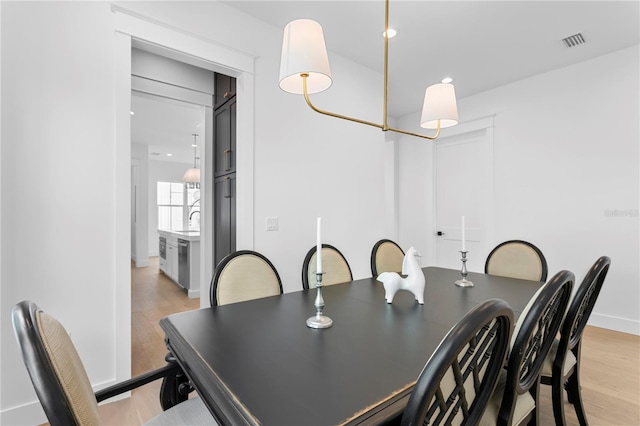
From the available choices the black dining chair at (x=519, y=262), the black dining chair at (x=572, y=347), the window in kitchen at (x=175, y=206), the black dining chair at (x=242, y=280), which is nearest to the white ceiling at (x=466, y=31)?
the black dining chair at (x=519, y=262)

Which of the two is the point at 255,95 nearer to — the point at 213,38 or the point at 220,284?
the point at 213,38

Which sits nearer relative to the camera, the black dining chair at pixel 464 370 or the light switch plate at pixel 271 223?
the black dining chair at pixel 464 370

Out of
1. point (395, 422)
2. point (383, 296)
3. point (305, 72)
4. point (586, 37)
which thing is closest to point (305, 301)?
point (383, 296)

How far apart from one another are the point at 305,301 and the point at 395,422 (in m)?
0.84

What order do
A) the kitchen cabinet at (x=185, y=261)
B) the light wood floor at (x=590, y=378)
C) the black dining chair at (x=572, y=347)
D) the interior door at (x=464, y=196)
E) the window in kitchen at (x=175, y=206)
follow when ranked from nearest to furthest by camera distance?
the black dining chair at (x=572, y=347) → the light wood floor at (x=590, y=378) → the interior door at (x=464, y=196) → the kitchen cabinet at (x=185, y=261) → the window in kitchen at (x=175, y=206)

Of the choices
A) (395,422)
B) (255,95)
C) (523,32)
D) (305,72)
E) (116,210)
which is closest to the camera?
(395,422)

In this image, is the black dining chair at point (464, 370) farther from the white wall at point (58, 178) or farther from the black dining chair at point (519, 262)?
the white wall at point (58, 178)

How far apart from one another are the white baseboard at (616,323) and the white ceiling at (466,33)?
2.66 meters

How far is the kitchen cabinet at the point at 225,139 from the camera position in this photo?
9.77ft

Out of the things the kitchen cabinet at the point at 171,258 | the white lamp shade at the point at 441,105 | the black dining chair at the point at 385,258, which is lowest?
the kitchen cabinet at the point at 171,258

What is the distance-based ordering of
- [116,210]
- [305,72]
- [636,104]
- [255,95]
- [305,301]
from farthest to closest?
[636,104] < [255,95] < [116,210] < [305,301] < [305,72]

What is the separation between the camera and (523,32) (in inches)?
111

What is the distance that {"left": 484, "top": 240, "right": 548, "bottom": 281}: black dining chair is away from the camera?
2271 mm

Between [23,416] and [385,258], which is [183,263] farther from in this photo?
[385,258]
